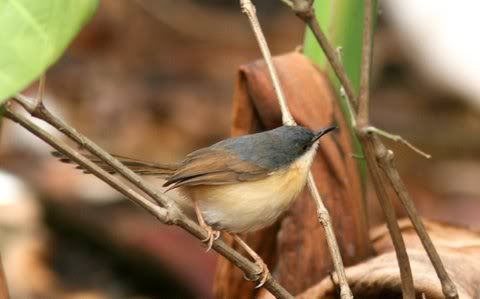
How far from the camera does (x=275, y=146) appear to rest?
8.36ft

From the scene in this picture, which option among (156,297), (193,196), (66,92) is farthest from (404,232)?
(66,92)

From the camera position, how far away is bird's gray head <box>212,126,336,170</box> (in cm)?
252

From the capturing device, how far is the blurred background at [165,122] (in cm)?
461

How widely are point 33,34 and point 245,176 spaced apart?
3.47 ft

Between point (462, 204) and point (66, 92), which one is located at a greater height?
point (66, 92)

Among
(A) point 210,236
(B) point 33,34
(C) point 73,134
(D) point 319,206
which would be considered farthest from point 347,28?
(B) point 33,34

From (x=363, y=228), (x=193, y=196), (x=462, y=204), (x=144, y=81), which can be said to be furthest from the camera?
(x=144, y=81)

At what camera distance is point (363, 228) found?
296 centimetres

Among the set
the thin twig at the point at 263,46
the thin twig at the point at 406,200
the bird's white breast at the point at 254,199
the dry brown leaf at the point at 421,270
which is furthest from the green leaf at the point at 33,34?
the dry brown leaf at the point at 421,270

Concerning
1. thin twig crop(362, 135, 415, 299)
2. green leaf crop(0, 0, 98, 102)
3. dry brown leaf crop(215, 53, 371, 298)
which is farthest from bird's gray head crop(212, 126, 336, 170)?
green leaf crop(0, 0, 98, 102)

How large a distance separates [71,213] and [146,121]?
2.26 meters

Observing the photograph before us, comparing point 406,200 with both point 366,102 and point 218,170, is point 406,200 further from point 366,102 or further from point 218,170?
point 218,170

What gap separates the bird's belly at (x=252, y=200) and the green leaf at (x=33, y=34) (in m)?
0.98

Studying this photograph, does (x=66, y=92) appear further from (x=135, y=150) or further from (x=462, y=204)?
(x=462, y=204)
